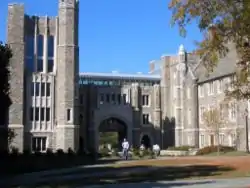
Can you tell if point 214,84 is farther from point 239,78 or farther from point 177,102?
point 239,78

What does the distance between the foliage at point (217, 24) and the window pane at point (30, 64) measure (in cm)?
5007

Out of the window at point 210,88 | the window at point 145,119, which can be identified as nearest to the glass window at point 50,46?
the window at point 210,88

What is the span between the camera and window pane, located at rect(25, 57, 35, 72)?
61.5 m

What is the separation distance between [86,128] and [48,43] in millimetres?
17167

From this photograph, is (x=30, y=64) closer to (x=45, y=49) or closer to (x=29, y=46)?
(x=29, y=46)

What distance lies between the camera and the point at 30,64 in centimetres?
6175

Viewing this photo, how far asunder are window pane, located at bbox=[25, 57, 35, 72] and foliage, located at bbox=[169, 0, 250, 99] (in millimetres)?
50074

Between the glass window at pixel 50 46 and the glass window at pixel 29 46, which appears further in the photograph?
the glass window at pixel 50 46

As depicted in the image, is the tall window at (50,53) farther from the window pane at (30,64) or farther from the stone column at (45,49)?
the window pane at (30,64)

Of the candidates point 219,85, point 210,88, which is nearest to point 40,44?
point 210,88

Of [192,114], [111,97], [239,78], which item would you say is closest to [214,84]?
[192,114]

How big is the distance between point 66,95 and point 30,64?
25.2 feet

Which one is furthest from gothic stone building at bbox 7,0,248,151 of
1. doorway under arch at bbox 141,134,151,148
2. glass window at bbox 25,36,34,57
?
doorway under arch at bbox 141,134,151,148

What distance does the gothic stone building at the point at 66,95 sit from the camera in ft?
189
